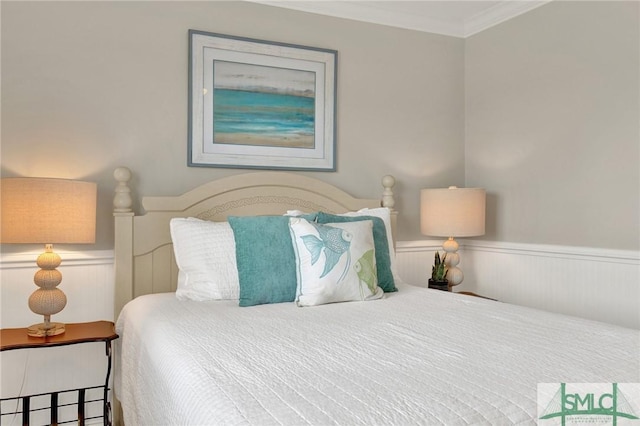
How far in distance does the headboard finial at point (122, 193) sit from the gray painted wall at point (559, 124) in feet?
7.67

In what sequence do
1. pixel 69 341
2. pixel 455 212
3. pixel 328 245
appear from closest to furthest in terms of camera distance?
1. pixel 69 341
2. pixel 328 245
3. pixel 455 212

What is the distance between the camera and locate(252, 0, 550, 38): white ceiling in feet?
10.2

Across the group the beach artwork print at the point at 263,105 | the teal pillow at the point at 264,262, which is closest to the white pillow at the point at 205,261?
the teal pillow at the point at 264,262

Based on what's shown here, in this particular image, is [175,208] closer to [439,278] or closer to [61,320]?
[61,320]

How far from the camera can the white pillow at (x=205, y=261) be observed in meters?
2.26

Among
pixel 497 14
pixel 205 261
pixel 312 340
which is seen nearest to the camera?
pixel 312 340

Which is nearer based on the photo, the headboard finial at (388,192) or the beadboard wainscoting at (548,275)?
the beadboard wainscoting at (548,275)

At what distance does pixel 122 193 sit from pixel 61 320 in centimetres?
71

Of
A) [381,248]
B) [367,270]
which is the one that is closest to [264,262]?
[367,270]

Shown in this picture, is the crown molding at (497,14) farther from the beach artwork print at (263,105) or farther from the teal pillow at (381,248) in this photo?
the teal pillow at (381,248)

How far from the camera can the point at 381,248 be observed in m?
2.52

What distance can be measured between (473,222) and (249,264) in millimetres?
1556

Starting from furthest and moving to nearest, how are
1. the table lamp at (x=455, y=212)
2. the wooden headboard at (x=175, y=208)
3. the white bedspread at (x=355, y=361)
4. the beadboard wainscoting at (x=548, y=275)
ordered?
the table lamp at (x=455, y=212)
the beadboard wainscoting at (x=548, y=275)
the wooden headboard at (x=175, y=208)
the white bedspread at (x=355, y=361)

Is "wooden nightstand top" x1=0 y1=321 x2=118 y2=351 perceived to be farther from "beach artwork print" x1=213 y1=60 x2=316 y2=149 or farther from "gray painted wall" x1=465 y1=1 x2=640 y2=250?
"gray painted wall" x1=465 y1=1 x2=640 y2=250
